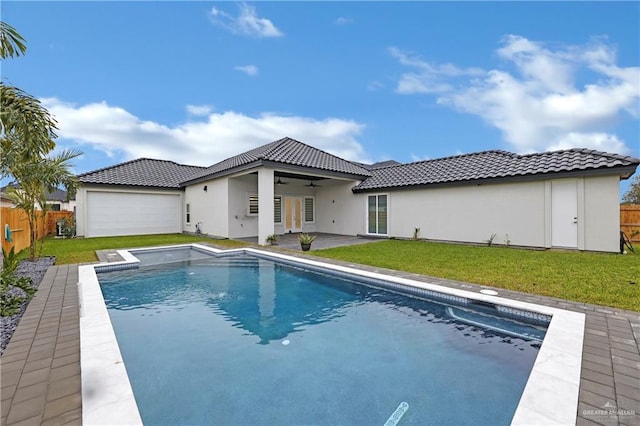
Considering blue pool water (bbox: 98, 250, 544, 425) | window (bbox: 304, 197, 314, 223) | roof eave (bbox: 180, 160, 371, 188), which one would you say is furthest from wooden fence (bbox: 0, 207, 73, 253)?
window (bbox: 304, 197, 314, 223)

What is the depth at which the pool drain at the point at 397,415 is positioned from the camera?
2.88 metres

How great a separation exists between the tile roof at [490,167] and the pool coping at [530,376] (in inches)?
346

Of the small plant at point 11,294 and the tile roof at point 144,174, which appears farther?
the tile roof at point 144,174

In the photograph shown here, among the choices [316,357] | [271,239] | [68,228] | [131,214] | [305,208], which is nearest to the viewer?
[316,357]

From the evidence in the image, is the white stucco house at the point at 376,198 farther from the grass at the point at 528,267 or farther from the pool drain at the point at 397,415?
the pool drain at the point at 397,415

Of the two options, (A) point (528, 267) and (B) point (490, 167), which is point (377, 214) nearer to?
(B) point (490, 167)

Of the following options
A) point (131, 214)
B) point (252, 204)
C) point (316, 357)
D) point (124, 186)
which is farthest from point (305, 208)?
point (316, 357)

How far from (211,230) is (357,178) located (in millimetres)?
9417

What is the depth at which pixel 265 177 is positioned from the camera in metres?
13.6

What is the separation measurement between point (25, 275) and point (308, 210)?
14.9 m

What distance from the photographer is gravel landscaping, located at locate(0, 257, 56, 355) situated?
4027 mm

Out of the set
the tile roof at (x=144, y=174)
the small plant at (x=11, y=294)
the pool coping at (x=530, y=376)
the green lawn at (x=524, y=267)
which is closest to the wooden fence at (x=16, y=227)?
the green lawn at (x=524, y=267)

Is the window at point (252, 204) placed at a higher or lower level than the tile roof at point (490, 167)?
lower

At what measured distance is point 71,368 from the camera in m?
3.17
